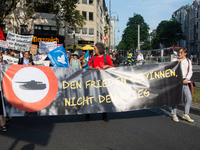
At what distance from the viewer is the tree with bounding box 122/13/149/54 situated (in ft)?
258

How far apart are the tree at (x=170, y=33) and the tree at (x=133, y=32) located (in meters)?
5.66

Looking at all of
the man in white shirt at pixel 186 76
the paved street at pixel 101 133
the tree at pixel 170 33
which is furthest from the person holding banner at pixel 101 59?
the tree at pixel 170 33

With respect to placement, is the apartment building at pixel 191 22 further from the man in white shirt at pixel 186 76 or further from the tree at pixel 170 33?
the man in white shirt at pixel 186 76

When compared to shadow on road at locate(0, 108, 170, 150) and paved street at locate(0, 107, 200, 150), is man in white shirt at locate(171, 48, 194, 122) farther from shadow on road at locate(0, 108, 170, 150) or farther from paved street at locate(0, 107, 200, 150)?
shadow on road at locate(0, 108, 170, 150)

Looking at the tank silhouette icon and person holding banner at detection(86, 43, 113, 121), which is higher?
person holding banner at detection(86, 43, 113, 121)

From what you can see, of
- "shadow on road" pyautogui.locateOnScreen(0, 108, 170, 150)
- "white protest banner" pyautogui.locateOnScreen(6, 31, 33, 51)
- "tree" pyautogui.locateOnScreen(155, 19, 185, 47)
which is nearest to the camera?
"shadow on road" pyautogui.locateOnScreen(0, 108, 170, 150)

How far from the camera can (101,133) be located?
185 inches

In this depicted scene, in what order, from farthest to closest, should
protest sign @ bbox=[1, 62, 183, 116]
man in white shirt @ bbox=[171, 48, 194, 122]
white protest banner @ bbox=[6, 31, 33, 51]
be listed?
white protest banner @ bbox=[6, 31, 33, 51] < man in white shirt @ bbox=[171, 48, 194, 122] < protest sign @ bbox=[1, 62, 183, 116]

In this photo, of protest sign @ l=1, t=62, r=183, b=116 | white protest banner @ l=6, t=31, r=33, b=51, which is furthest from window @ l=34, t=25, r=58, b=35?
protest sign @ l=1, t=62, r=183, b=116

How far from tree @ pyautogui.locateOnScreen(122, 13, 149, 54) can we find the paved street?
73973 millimetres

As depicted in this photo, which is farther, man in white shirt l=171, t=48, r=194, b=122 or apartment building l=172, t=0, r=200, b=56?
apartment building l=172, t=0, r=200, b=56

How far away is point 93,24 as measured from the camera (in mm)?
46031

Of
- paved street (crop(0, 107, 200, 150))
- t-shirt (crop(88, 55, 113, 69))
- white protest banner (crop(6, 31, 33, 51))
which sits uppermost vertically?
white protest banner (crop(6, 31, 33, 51))

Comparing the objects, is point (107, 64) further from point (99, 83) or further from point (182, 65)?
point (182, 65)
